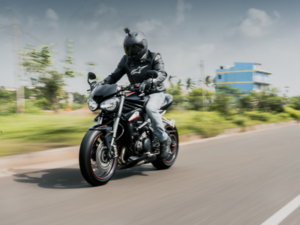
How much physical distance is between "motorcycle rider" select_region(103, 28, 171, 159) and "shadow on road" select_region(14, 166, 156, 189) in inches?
25.4

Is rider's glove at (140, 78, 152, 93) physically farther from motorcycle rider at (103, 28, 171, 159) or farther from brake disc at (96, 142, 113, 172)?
brake disc at (96, 142, 113, 172)

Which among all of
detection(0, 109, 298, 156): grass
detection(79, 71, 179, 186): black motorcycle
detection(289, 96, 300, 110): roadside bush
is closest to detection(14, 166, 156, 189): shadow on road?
detection(79, 71, 179, 186): black motorcycle

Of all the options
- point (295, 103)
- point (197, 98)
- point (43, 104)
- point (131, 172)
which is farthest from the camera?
point (295, 103)

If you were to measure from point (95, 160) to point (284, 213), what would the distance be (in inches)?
86.0

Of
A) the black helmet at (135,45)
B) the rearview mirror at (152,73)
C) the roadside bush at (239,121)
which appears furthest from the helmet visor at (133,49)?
the roadside bush at (239,121)

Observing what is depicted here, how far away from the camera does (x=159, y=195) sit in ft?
12.7

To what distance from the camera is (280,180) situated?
15.1 ft

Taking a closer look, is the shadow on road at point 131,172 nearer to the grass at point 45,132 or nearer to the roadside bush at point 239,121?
the grass at point 45,132

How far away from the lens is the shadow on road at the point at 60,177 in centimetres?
431

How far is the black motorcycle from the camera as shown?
404cm

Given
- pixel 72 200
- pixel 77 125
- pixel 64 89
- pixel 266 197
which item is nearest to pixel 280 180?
pixel 266 197

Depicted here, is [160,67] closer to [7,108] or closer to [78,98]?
[78,98]

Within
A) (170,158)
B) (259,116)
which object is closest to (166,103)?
(170,158)

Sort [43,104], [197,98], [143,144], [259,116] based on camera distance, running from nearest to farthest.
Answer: [143,144] → [43,104] → [259,116] → [197,98]
